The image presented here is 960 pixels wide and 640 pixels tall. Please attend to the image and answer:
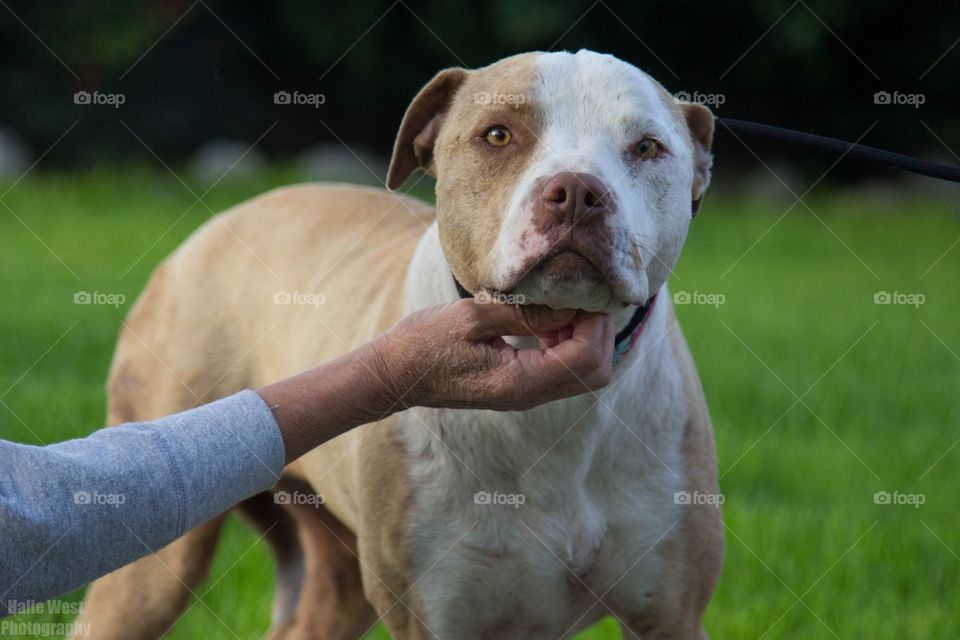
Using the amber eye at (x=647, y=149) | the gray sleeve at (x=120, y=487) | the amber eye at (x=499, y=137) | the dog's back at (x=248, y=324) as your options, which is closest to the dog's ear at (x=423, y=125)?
the amber eye at (x=499, y=137)

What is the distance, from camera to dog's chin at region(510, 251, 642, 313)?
2627mm

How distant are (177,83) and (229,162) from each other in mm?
1364


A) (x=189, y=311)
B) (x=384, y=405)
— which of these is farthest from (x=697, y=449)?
(x=189, y=311)

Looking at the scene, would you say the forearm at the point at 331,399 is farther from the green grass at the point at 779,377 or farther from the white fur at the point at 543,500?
the green grass at the point at 779,377

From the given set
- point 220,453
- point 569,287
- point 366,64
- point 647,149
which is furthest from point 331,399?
point 366,64

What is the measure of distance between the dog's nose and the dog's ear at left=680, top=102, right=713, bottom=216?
65cm

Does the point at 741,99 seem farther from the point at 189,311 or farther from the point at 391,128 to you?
the point at 189,311

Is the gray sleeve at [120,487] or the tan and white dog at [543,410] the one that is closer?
the gray sleeve at [120,487]

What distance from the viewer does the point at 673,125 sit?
3.06 meters

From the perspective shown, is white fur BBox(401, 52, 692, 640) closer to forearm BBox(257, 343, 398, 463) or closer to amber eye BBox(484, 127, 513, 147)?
amber eye BBox(484, 127, 513, 147)

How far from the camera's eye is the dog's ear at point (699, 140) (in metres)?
3.21

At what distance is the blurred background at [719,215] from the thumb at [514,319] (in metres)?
1.78

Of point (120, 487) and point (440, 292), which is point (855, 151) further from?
point (120, 487)

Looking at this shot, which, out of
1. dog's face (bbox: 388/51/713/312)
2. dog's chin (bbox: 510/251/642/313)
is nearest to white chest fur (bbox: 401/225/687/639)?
dog's face (bbox: 388/51/713/312)
